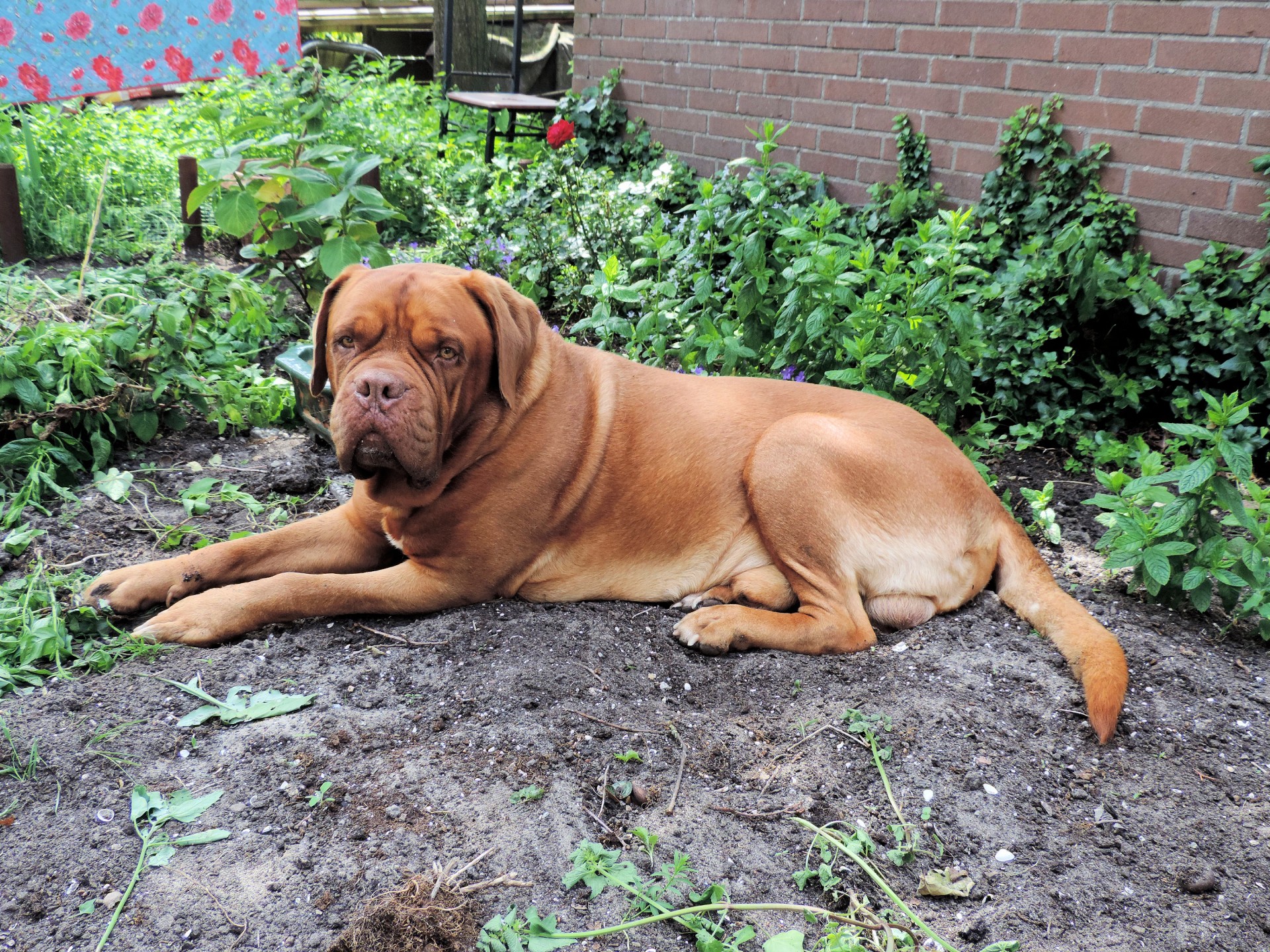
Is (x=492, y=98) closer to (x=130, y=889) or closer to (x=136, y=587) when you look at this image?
(x=136, y=587)

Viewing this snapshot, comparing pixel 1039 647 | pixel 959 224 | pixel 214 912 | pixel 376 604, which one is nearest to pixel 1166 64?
pixel 959 224

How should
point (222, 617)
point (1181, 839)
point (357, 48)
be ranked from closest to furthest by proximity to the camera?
point (1181, 839), point (222, 617), point (357, 48)

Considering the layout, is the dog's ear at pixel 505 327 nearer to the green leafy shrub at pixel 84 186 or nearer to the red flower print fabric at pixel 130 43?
the green leafy shrub at pixel 84 186

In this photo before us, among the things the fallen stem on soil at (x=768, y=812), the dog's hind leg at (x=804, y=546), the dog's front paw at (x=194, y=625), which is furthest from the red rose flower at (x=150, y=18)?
the fallen stem on soil at (x=768, y=812)

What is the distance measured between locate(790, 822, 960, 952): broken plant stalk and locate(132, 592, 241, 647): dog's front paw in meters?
1.80

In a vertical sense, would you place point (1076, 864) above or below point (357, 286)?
below

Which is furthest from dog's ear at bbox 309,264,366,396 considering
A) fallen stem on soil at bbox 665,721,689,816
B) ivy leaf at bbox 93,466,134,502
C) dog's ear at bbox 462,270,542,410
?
fallen stem on soil at bbox 665,721,689,816

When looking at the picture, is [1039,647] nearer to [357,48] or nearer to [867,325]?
[867,325]

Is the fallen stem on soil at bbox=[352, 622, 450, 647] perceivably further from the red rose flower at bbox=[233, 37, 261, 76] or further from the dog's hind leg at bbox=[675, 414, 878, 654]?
the red rose flower at bbox=[233, 37, 261, 76]

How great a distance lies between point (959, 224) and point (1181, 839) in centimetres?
263

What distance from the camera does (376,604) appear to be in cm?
309

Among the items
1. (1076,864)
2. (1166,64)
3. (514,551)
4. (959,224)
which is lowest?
(1076,864)

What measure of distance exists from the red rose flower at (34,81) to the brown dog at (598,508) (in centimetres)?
841

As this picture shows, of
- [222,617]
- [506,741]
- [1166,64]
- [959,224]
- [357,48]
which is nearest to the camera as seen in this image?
[506,741]
